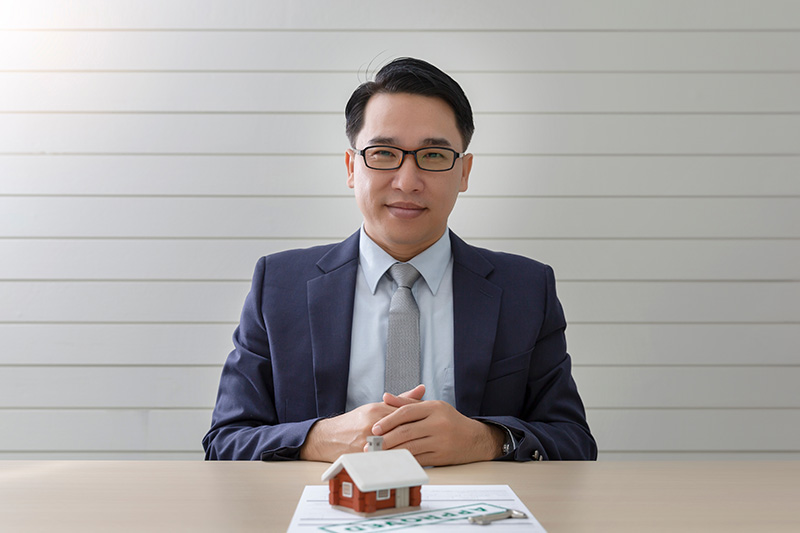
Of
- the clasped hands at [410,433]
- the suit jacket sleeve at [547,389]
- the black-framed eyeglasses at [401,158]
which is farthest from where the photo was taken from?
the black-framed eyeglasses at [401,158]

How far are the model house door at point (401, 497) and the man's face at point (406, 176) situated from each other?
86 cm

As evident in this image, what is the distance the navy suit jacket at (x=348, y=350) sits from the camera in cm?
159

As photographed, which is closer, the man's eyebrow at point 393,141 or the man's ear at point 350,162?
the man's eyebrow at point 393,141

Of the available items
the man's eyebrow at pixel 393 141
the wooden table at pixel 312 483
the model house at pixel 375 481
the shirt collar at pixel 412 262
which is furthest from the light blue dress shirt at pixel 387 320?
the model house at pixel 375 481

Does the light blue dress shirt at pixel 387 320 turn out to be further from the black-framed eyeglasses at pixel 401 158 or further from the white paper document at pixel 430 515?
the white paper document at pixel 430 515

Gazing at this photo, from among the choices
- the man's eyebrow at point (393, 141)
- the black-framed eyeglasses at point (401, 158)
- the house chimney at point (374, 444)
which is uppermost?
the man's eyebrow at point (393, 141)

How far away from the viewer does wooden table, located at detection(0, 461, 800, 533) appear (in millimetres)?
913

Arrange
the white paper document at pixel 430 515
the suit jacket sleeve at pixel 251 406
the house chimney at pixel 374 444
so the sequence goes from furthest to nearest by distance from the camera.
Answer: the suit jacket sleeve at pixel 251 406 → the house chimney at pixel 374 444 → the white paper document at pixel 430 515

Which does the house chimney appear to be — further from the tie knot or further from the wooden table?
the tie knot

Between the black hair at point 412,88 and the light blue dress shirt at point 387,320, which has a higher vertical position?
the black hair at point 412,88

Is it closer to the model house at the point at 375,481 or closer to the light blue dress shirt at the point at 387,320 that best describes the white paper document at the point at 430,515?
the model house at the point at 375,481

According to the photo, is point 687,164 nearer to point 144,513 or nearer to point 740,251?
point 740,251

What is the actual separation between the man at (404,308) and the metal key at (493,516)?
646mm

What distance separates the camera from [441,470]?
1.23 meters
